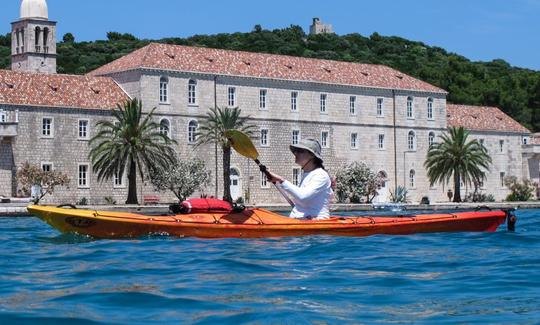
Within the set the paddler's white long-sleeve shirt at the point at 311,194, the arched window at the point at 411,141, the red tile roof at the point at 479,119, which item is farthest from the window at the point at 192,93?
the paddler's white long-sleeve shirt at the point at 311,194

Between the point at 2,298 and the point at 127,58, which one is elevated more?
the point at 127,58

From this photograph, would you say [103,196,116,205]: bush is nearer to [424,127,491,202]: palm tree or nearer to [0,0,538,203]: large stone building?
[0,0,538,203]: large stone building

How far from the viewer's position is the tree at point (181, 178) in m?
63.7

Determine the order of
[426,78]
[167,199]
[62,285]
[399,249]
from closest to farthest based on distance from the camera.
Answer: [62,285]
[399,249]
[167,199]
[426,78]

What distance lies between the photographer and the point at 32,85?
209 feet

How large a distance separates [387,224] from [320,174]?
229cm

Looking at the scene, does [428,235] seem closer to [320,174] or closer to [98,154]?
[320,174]

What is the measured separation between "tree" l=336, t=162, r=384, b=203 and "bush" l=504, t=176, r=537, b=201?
13308 millimetres

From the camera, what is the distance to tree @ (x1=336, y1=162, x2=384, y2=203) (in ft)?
235

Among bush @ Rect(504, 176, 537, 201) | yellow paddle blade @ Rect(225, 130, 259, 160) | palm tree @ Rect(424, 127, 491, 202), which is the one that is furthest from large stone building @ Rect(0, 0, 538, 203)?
yellow paddle blade @ Rect(225, 130, 259, 160)

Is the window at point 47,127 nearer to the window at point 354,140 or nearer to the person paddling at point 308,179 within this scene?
the window at point 354,140

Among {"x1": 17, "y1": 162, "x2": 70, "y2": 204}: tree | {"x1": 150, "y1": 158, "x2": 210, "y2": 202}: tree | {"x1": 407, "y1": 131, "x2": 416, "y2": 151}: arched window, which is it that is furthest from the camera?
{"x1": 407, "y1": 131, "x2": 416, "y2": 151}: arched window

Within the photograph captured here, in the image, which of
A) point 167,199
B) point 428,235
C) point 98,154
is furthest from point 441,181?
point 428,235

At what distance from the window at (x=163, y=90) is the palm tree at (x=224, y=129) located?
256cm
